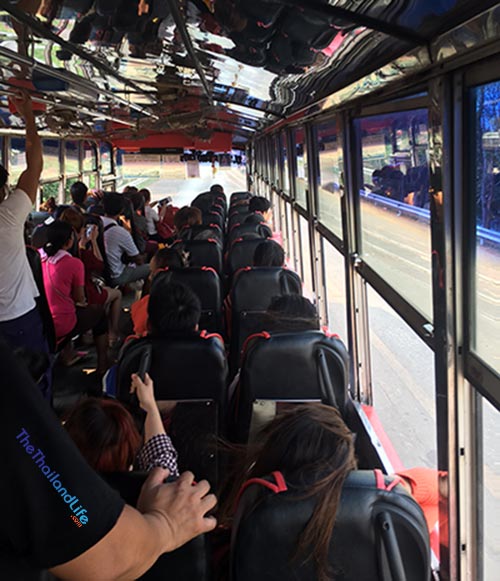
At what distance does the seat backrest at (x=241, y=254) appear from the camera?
5922 millimetres

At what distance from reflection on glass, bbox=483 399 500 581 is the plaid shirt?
3.23 ft

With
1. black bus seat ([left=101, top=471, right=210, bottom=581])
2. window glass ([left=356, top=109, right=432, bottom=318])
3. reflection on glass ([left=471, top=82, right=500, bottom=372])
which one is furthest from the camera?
window glass ([left=356, top=109, right=432, bottom=318])

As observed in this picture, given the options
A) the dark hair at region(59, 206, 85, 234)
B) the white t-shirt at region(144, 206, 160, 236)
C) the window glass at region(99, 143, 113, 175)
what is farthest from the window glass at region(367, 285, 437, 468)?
the window glass at region(99, 143, 113, 175)

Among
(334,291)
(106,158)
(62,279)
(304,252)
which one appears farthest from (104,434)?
(106,158)

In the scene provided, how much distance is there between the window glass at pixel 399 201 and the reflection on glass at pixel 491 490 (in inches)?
17.4

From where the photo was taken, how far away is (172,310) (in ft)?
9.35

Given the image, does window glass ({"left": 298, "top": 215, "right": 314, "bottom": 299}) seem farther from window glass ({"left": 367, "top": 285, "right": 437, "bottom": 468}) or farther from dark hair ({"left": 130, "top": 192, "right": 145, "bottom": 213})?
window glass ({"left": 367, "top": 285, "right": 437, "bottom": 468})

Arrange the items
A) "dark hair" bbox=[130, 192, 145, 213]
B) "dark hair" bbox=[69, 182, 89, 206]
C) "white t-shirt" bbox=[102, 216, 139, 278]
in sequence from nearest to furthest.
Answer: "white t-shirt" bbox=[102, 216, 139, 278]
"dark hair" bbox=[69, 182, 89, 206]
"dark hair" bbox=[130, 192, 145, 213]

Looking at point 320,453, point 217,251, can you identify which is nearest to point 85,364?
point 217,251

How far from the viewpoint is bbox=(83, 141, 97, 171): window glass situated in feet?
42.9

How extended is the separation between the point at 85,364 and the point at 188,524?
4.63m

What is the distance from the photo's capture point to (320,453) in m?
1.52

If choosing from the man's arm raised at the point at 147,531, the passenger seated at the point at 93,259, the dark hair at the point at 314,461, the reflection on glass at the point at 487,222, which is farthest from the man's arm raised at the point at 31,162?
the passenger seated at the point at 93,259

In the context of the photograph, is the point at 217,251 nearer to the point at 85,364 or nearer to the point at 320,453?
the point at 85,364
